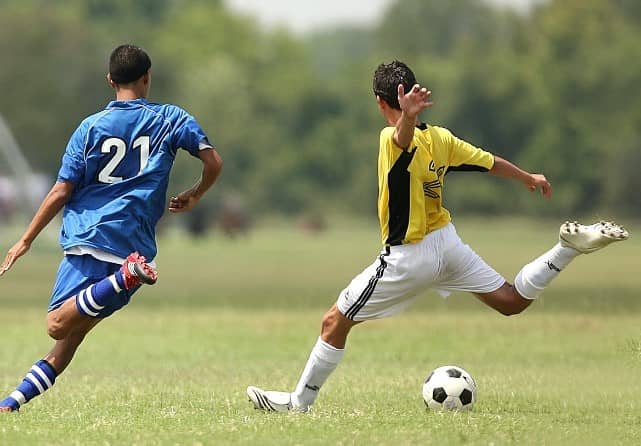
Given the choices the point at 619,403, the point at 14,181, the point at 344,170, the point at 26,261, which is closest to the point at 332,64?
the point at 344,170

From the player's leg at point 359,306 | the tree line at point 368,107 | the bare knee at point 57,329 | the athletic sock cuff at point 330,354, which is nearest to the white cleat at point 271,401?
the player's leg at point 359,306

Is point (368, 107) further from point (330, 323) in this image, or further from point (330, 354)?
point (330, 354)

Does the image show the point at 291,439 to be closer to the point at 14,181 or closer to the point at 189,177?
the point at 14,181

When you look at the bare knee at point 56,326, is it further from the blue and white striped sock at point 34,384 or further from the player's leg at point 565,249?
the player's leg at point 565,249

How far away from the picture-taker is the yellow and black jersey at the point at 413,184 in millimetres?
8391

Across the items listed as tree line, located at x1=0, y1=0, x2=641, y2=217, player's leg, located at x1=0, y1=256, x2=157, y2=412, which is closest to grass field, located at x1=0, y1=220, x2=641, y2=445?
player's leg, located at x1=0, y1=256, x2=157, y2=412

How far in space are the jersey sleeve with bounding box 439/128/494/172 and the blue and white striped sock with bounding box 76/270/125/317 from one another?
2.19 meters

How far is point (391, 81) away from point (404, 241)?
962mm

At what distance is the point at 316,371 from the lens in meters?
8.57

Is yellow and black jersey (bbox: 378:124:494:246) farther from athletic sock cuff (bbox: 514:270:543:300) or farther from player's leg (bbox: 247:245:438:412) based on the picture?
athletic sock cuff (bbox: 514:270:543:300)

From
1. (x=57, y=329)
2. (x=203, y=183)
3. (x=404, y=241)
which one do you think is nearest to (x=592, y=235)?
(x=404, y=241)

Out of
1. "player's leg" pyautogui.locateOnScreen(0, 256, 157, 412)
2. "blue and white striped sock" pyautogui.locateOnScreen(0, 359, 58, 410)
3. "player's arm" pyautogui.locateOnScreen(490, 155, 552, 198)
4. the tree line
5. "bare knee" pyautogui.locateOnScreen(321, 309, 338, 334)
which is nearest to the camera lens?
"player's leg" pyautogui.locateOnScreen(0, 256, 157, 412)

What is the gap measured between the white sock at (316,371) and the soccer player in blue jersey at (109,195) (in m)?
1.16

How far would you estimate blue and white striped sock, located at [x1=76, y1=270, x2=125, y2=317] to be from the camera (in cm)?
812
